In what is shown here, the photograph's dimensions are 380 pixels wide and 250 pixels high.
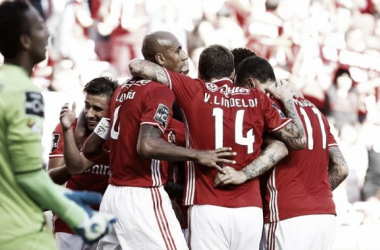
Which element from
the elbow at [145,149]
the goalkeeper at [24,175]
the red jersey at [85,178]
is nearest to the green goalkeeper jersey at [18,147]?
the goalkeeper at [24,175]

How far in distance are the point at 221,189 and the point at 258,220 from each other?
0.33 m

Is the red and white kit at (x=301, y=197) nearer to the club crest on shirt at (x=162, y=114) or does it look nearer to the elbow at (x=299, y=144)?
the elbow at (x=299, y=144)

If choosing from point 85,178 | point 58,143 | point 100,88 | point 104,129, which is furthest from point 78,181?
point 104,129

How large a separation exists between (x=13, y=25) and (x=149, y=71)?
1.78 metres

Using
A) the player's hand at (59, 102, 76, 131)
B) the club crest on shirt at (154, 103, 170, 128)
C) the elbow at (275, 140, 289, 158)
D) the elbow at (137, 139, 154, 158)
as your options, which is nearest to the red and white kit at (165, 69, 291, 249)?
the elbow at (275, 140, 289, 158)

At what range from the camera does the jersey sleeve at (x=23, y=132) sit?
2975 mm

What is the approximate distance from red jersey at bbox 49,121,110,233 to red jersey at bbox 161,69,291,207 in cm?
99

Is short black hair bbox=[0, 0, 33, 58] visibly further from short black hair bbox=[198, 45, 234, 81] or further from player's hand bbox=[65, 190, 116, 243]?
short black hair bbox=[198, 45, 234, 81]

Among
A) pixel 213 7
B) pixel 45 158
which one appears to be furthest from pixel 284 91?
pixel 213 7

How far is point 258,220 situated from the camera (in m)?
5.01

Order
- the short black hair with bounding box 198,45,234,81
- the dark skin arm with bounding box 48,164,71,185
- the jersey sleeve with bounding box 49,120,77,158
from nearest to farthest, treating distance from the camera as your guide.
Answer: the short black hair with bounding box 198,45,234,81, the dark skin arm with bounding box 48,164,71,185, the jersey sleeve with bounding box 49,120,77,158

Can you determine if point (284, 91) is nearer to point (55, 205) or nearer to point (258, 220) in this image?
point (258, 220)

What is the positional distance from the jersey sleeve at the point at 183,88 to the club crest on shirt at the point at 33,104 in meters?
1.88

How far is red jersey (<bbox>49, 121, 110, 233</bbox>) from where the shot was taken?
5.74 meters
